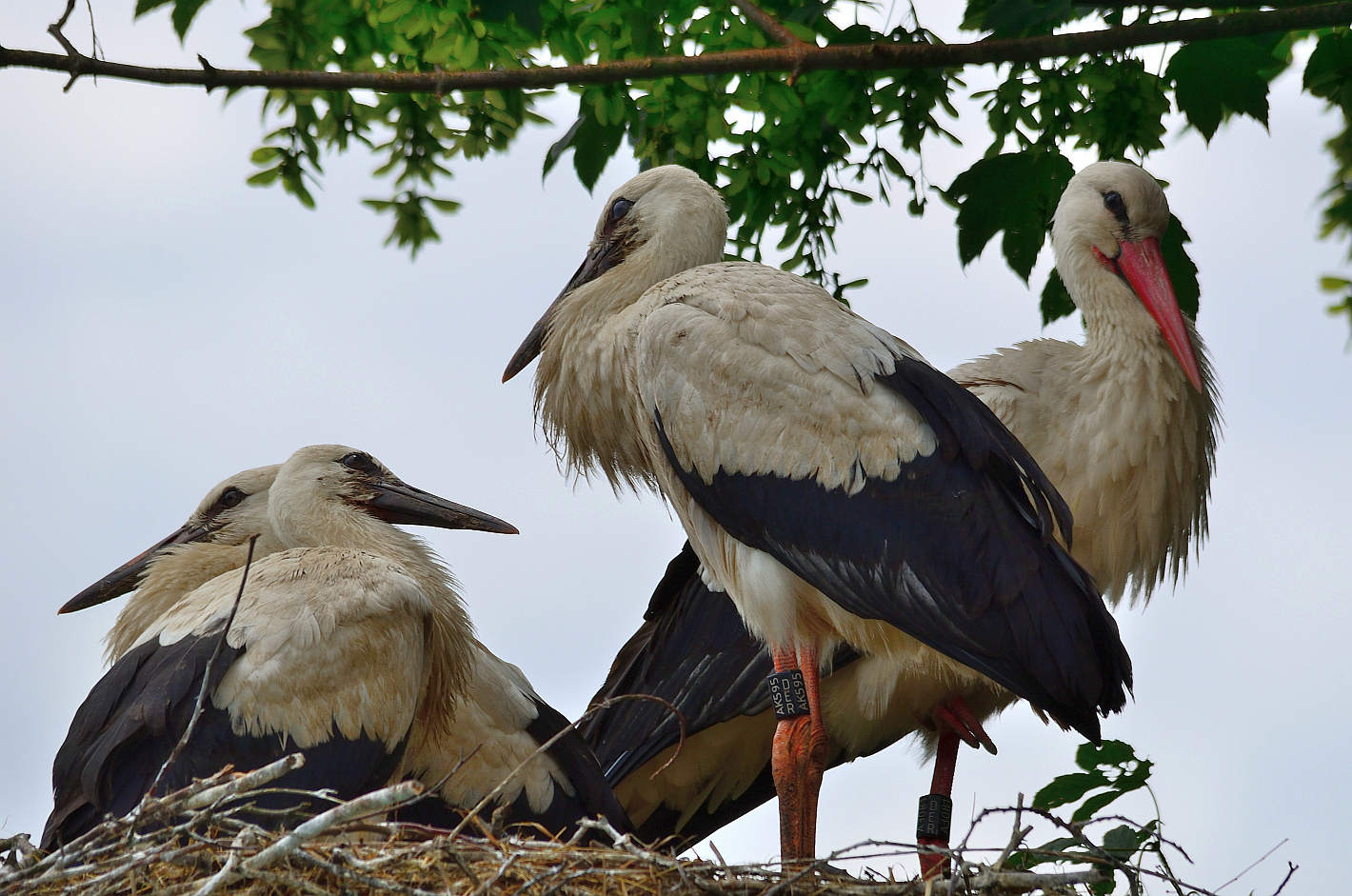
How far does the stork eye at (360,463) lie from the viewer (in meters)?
4.39

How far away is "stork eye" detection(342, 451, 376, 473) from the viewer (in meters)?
4.39

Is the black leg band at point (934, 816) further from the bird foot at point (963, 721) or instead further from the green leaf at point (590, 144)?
the green leaf at point (590, 144)

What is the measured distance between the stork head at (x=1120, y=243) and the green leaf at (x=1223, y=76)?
860mm

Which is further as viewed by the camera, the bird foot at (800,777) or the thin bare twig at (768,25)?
the bird foot at (800,777)

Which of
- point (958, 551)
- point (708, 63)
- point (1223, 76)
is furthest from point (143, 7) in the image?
point (1223, 76)

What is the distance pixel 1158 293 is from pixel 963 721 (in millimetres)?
1384

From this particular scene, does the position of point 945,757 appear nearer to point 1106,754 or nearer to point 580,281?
point 1106,754

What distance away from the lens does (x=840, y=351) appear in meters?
3.50

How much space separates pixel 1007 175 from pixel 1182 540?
1.23 meters

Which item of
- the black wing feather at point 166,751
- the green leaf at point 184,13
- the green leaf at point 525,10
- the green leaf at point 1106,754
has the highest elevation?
the green leaf at point 184,13

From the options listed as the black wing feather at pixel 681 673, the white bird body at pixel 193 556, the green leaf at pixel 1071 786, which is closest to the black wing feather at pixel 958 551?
the green leaf at pixel 1071 786

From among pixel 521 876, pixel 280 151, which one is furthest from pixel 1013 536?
pixel 280 151

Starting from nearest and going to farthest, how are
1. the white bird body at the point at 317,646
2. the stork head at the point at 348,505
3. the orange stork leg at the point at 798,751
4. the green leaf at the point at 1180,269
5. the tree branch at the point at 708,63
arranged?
the tree branch at the point at 708,63
the white bird body at the point at 317,646
the orange stork leg at the point at 798,751
the stork head at the point at 348,505
the green leaf at the point at 1180,269

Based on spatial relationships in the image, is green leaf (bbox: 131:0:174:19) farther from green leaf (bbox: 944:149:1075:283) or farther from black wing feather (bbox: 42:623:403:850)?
green leaf (bbox: 944:149:1075:283)
